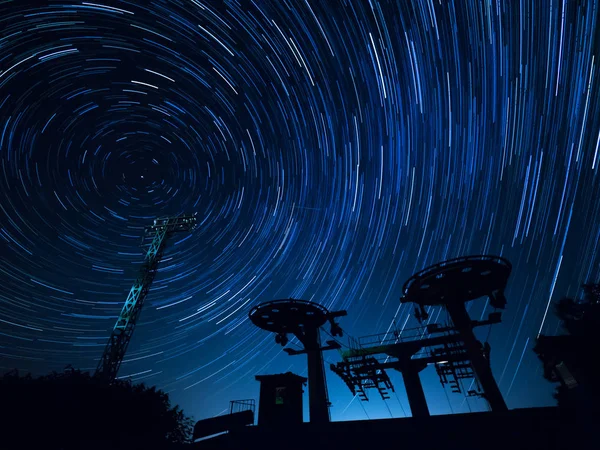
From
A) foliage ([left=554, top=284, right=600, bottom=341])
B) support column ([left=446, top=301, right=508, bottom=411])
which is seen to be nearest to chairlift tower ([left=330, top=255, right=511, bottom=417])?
support column ([left=446, top=301, right=508, bottom=411])

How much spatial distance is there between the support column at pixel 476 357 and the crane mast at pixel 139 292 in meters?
24.3

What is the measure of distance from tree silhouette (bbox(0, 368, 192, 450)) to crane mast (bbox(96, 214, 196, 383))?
134 centimetres

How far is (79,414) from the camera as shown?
53.6 ft

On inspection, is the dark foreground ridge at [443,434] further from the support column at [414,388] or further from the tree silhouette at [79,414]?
the support column at [414,388]

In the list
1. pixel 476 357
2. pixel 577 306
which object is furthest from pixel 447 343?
pixel 577 306

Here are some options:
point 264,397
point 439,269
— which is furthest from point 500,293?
point 264,397

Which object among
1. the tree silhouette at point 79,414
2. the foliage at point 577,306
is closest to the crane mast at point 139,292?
the tree silhouette at point 79,414

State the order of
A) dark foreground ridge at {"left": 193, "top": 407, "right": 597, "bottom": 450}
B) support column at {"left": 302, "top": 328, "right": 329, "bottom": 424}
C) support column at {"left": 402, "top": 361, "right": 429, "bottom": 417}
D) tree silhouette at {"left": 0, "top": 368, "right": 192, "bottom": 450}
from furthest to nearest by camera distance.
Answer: support column at {"left": 402, "top": 361, "right": 429, "bottom": 417}, support column at {"left": 302, "top": 328, "right": 329, "bottom": 424}, tree silhouette at {"left": 0, "top": 368, "right": 192, "bottom": 450}, dark foreground ridge at {"left": 193, "top": 407, "right": 597, "bottom": 450}

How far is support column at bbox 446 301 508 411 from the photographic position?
607 inches

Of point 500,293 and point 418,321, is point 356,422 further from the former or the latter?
point 500,293

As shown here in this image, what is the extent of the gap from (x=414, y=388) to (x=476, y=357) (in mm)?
5439

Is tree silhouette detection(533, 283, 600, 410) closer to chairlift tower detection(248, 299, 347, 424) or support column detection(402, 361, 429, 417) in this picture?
support column detection(402, 361, 429, 417)

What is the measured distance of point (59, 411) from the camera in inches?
626

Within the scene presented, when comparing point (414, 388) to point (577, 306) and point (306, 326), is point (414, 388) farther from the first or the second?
point (577, 306)
